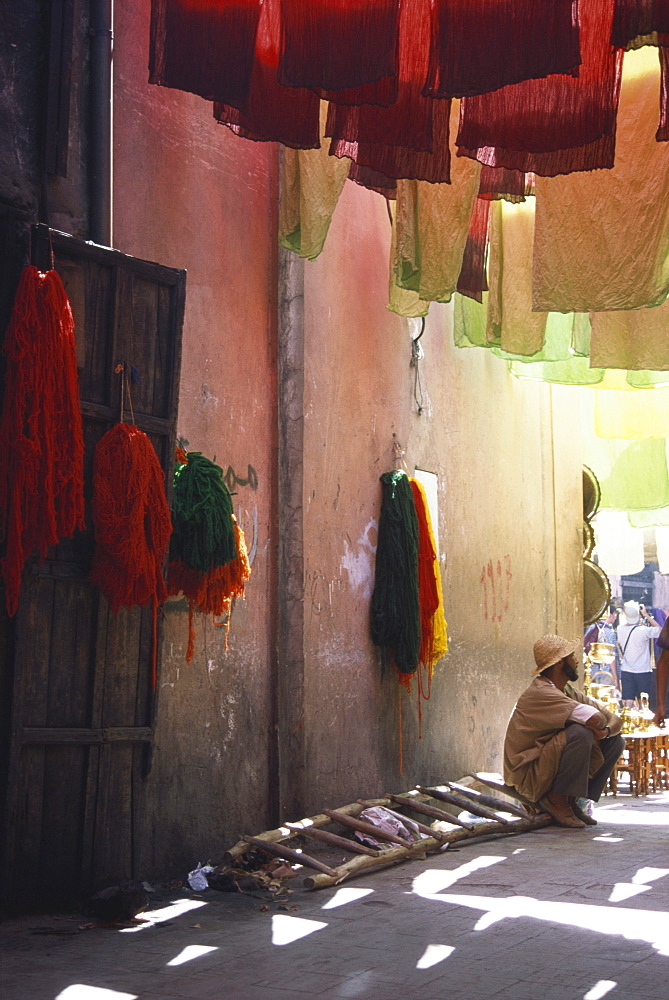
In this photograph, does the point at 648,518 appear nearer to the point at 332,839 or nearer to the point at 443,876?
the point at 443,876

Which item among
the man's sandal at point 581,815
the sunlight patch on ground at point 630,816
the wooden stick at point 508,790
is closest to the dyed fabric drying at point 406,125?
the wooden stick at point 508,790

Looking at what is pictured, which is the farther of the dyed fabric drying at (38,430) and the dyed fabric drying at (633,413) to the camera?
the dyed fabric drying at (633,413)

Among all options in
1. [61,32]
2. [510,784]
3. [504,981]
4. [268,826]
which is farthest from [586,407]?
[504,981]

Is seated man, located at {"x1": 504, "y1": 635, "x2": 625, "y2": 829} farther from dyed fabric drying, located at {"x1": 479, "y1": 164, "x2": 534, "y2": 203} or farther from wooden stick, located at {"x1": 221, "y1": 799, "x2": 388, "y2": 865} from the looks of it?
dyed fabric drying, located at {"x1": 479, "y1": 164, "x2": 534, "y2": 203}

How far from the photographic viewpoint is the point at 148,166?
5945mm

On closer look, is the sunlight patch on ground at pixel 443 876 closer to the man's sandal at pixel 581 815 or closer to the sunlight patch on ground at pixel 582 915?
the sunlight patch on ground at pixel 582 915

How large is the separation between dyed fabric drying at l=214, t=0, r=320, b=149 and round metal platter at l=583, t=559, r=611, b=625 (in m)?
7.76

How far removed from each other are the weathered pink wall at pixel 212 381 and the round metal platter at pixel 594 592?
6.39 metres

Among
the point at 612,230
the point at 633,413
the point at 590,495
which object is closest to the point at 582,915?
the point at 612,230

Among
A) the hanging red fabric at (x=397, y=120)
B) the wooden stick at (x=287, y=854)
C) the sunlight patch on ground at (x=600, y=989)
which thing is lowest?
the sunlight patch on ground at (x=600, y=989)

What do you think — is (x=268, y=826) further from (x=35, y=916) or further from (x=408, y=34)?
(x=408, y=34)

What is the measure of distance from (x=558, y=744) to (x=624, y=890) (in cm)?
249

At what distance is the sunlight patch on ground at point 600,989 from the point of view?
379 cm

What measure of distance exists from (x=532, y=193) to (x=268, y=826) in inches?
153
